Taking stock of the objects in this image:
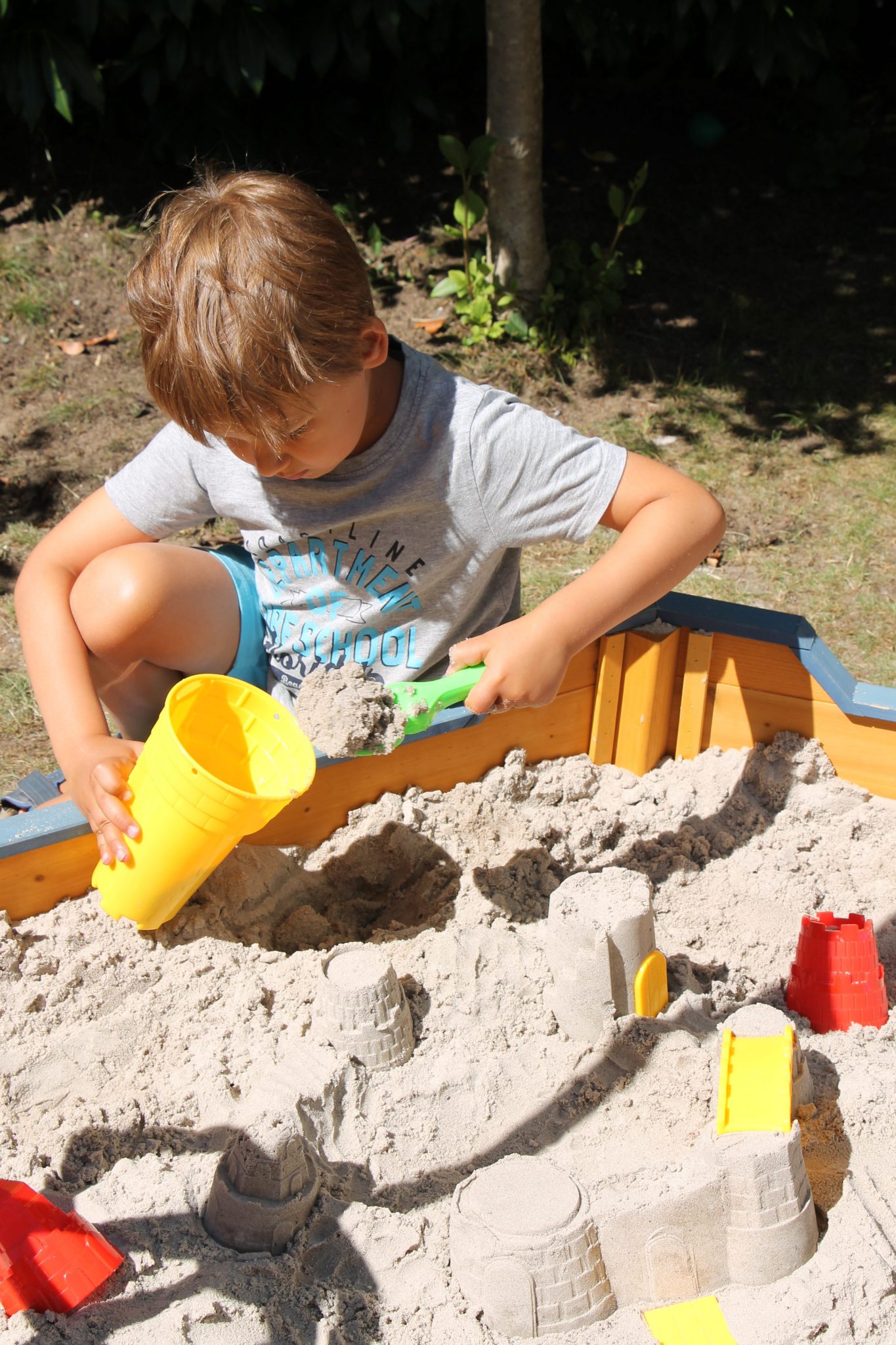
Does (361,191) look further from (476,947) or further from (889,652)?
(476,947)

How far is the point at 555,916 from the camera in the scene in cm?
144

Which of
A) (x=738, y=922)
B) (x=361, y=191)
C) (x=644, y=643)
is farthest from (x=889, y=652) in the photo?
(x=361, y=191)

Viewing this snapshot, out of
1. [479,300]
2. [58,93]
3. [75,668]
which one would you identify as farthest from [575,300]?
[75,668]

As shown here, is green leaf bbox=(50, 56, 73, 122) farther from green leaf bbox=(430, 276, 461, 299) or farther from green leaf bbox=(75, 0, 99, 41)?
green leaf bbox=(430, 276, 461, 299)

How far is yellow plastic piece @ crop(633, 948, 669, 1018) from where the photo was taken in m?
1.42

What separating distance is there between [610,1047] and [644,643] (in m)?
0.72

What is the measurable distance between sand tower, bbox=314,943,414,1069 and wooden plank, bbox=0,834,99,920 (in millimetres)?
419

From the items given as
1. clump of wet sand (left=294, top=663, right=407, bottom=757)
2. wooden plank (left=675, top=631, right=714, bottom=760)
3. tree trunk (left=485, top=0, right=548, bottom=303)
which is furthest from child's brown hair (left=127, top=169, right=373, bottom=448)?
tree trunk (left=485, top=0, right=548, bottom=303)

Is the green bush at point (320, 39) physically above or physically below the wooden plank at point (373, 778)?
above

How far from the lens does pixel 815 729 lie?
1906 millimetres

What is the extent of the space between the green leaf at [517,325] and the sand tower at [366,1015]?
2753mm

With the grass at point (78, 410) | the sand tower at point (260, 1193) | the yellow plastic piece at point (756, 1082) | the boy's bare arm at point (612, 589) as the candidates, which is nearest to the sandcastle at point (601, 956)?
the yellow plastic piece at point (756, 1082)

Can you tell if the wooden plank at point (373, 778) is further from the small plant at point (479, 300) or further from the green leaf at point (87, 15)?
the green leaf at point (87, 15)

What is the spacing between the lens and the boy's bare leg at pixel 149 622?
1732mm
